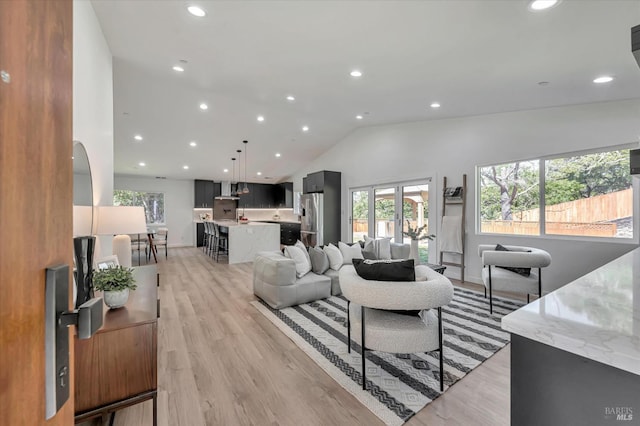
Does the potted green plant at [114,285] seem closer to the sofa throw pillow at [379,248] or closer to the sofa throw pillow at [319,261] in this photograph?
the sofa throw pillow at [319,261]

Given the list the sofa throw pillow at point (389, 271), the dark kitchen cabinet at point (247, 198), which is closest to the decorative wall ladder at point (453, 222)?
the sofa throw pillow at point (389, 271)

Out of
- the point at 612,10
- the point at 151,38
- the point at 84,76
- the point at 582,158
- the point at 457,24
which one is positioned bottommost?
the point at 582,158

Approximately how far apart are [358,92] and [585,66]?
245cm

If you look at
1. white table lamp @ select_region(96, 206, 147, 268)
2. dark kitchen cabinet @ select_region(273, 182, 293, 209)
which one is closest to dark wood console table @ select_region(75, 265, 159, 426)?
white table lamp @ select_region(96, 206, 147, 268)

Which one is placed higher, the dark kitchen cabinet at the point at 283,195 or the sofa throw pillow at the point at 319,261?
the dark kitchen cabinet at the point at 283,195

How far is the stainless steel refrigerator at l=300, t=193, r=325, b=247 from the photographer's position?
752 centimetres

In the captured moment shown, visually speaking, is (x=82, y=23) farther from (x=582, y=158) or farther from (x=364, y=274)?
(x=582, y=158)

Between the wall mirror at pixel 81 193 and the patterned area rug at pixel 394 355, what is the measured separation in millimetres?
2065

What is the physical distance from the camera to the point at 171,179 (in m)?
10.1

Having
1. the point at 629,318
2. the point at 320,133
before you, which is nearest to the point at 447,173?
the point at 320,133

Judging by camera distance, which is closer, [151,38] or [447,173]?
[151,38]

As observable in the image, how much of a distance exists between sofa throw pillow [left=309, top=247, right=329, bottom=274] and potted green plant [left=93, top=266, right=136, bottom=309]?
2699 millimetres

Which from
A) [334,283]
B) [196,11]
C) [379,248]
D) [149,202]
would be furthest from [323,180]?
[149,202]

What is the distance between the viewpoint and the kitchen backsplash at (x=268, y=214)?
1116 cm
